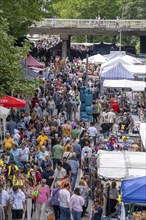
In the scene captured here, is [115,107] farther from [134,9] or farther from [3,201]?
[134,9]

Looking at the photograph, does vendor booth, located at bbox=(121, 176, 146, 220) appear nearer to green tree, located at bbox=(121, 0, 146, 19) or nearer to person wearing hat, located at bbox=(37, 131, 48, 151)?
person wearing hat, located at bbox=(37, 131, 48, 151)

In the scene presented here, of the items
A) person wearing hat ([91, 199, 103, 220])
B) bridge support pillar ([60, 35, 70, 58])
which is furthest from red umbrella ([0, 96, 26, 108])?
bridge support pillar ([60, 35, 70, 58])

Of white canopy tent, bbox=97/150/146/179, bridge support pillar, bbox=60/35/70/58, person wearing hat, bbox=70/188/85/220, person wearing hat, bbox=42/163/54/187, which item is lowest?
person wearing hat, bbox=70/188/85/220

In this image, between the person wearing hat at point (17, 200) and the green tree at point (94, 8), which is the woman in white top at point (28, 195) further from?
the green tree at point (94, 8)

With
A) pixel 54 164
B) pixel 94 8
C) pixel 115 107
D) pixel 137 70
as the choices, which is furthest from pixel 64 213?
pixel 94 8

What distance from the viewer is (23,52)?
27516 mm

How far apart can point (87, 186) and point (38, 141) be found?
21.9 feet

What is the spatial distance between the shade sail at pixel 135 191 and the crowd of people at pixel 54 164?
2.53 metres

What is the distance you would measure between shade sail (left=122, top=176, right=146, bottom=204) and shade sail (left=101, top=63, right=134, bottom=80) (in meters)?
23.2

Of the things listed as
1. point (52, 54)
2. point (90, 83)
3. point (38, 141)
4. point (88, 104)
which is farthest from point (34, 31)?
point (38, 141)

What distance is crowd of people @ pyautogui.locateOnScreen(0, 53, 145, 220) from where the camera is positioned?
1908cm

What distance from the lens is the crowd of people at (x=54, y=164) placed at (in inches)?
751

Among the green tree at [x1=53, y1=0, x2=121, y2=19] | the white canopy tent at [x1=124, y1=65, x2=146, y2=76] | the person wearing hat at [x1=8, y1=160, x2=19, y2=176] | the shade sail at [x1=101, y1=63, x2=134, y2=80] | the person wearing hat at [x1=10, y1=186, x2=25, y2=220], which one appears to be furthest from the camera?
the green tree at [x1=53, y1=0, x2=121, y2=19]

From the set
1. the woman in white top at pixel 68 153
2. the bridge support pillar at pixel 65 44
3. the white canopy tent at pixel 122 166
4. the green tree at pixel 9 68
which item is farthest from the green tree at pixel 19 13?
the bridge support pillar at pixel 65 44
